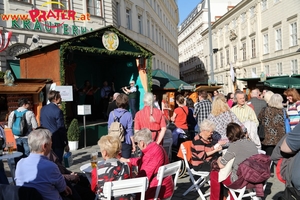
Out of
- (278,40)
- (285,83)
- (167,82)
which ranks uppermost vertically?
(278,40)

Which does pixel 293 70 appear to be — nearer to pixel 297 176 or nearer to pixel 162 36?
pixel 162 36

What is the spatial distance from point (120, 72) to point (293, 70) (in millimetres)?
21468

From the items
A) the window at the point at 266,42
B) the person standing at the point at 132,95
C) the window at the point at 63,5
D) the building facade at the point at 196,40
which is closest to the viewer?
the person standing at the point at 132,95

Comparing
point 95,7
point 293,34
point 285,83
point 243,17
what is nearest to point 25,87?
point 285,83

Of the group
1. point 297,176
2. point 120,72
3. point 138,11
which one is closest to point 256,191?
point 297,176

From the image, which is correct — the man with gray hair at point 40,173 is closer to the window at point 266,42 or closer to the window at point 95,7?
the window at point 95,7

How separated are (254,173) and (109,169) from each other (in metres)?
1.80

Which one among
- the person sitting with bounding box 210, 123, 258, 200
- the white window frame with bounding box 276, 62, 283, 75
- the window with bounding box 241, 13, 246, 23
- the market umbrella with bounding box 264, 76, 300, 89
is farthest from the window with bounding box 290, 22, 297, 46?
the person sitting with bounding box 210, 123, 258, 200

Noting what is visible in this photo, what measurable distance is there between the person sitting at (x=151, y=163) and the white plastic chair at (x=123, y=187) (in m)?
0.51

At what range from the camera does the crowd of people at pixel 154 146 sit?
3.03 metres

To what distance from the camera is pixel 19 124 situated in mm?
6109

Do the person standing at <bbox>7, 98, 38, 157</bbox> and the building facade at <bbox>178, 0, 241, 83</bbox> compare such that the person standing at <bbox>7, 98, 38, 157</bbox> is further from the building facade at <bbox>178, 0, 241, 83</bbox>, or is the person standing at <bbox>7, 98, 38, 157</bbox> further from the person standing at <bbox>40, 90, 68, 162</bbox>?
the building facade at <bbox>178, 0, 241, 83</bbox>

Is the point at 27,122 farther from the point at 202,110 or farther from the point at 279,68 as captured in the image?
the point at 279,68

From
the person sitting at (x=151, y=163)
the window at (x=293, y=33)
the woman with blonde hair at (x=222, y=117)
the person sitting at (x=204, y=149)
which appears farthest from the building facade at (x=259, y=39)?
the person sitting at (x=151, y=163)
